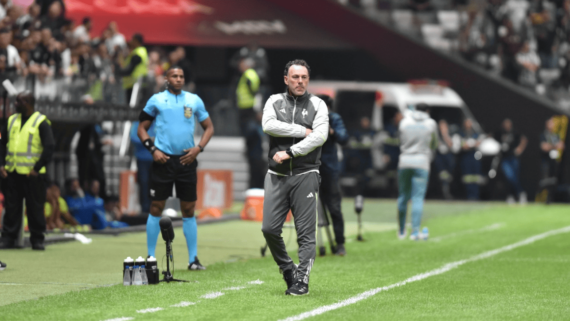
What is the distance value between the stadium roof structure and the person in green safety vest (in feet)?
32.0

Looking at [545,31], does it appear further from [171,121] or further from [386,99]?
[171,121]

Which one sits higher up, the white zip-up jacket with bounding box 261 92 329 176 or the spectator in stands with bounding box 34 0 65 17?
the spectator in stands with bounding box 34 0 65 17

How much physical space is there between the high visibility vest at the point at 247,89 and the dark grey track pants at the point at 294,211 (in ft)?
52.6

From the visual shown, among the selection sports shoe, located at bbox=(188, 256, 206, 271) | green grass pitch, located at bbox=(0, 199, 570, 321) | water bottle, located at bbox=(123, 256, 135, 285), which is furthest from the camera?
sports shoe, located at bbox=(188, 256, 206, 271)

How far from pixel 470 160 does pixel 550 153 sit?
2147mm

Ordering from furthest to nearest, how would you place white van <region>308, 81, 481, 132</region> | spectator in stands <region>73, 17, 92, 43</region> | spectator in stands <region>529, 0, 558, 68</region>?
1. spectator in stands <region>529, 0, 558, 68</region>
2. white van <region>308, 81, 481, 132</region>
3. spectator in stands <region>73, 17, 92, 43</region>

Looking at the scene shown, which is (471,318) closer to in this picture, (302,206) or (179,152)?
(302,206)

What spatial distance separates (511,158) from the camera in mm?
28719

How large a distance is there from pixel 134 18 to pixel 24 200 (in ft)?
61.2

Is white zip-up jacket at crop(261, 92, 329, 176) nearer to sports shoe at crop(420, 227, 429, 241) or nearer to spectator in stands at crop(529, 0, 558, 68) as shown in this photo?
sports shoe at crop(420, 227, 429, 241)

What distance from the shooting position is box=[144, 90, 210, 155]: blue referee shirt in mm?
12055

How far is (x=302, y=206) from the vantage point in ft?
32.9

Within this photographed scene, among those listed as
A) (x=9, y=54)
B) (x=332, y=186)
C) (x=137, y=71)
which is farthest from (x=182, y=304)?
(x=137, y=71)

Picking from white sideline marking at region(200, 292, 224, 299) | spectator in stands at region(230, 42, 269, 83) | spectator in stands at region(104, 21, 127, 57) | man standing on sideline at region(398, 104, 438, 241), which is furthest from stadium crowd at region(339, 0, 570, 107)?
white sideline marking at region(200, 292, 224, 299)
